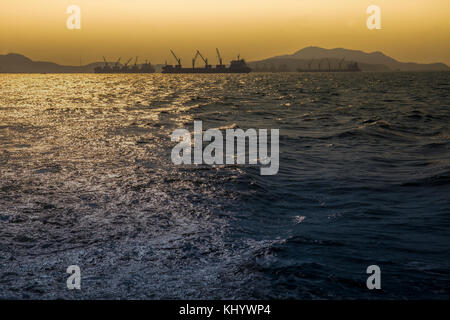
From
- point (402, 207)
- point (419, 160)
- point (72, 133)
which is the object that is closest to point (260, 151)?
point (419, 160)

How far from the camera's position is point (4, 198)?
8.09m

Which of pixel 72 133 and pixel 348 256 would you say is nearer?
pixel 348 256

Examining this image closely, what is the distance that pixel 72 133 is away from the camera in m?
18.0

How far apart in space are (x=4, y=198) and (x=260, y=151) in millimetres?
8863

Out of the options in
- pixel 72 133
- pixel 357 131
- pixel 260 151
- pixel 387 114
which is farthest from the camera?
pixel 387 114

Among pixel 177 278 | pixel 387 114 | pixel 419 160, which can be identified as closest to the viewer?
pixel 177 278

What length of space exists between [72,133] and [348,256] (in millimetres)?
14943

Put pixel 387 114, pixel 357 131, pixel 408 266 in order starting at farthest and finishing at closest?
pixel 387 114 → pixel 357 131 → pixel 408 266

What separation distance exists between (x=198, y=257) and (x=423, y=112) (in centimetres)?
2798

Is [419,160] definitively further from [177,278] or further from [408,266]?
[177,278]

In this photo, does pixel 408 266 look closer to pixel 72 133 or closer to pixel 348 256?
pixel 348 256

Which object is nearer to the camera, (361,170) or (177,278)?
(177,278)

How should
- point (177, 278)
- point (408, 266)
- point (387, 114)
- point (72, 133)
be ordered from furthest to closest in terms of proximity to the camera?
point (387, 114) < point (72, 133) < point (408, 266) < point (177, 278)
